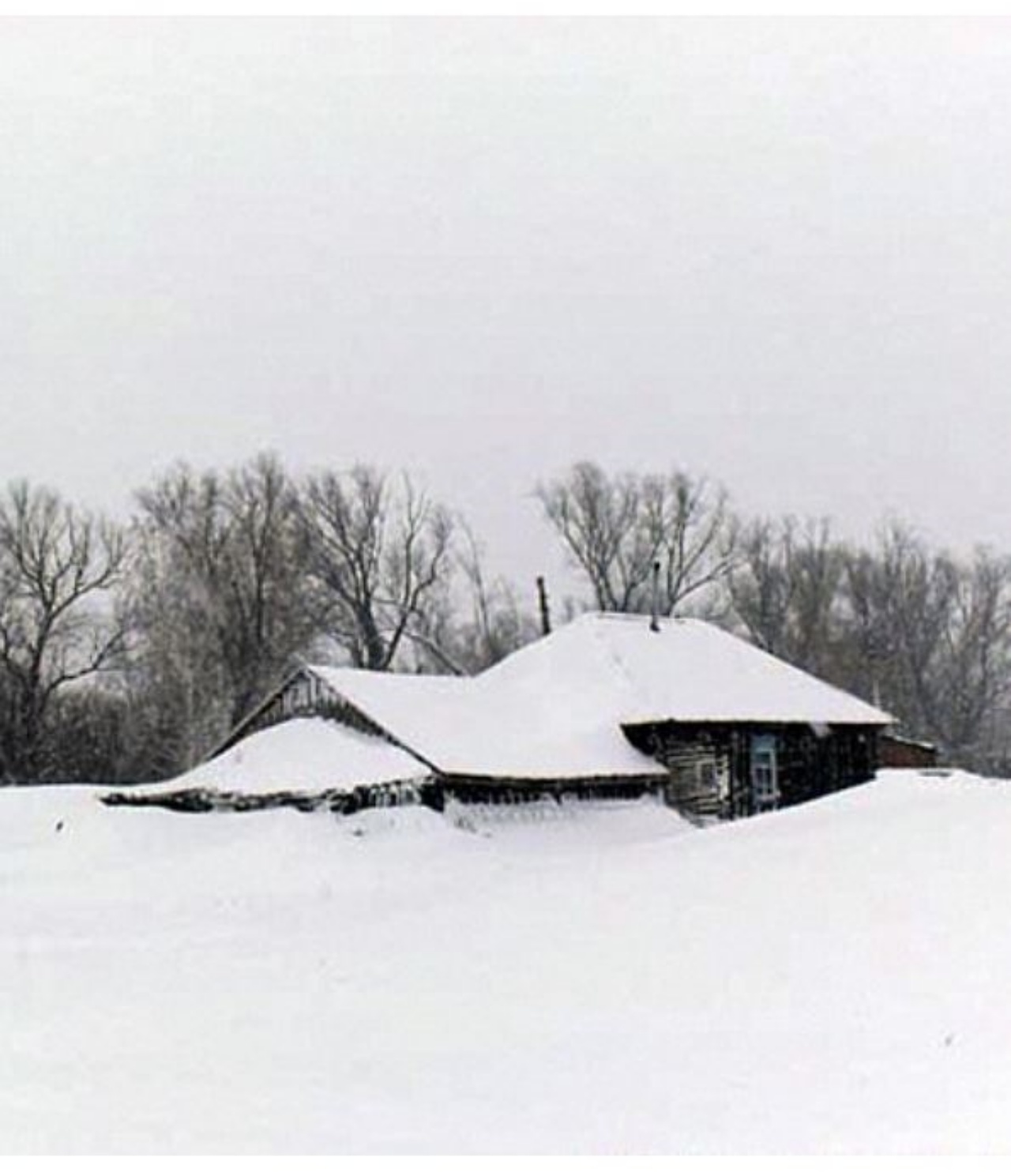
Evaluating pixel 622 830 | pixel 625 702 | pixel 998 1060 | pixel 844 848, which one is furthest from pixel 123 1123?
pixel 625 702

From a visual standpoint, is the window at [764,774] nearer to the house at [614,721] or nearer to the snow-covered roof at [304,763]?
the house at [614,721]

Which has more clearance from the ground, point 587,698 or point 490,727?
point 587,698

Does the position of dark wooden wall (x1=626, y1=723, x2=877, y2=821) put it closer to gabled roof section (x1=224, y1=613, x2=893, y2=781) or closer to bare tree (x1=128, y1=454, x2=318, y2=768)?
gabled roof section (x1=224, y1=613, x2=893, y2=781)

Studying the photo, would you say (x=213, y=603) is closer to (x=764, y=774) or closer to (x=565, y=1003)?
(x=764, y=774)

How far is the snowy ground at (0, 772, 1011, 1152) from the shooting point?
26.5ft

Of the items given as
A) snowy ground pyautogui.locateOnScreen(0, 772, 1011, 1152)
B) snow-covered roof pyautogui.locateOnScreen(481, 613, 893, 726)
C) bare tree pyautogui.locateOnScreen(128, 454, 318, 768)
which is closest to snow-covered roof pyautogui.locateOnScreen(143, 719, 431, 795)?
snowy ground pyautogui.locateOnScreen(0, 772, 1011, 1152)

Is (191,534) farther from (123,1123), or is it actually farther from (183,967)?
(123,1123)

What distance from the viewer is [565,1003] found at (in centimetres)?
1152

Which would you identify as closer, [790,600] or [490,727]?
[490,727]

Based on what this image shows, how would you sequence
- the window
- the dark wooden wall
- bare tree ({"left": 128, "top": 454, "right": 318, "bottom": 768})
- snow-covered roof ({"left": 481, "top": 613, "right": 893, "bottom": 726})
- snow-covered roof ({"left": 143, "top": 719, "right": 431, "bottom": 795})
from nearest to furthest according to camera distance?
snow-covered roof ({"left": 143, "top": 719, "right": 431, "bottom": 795}) → the dark wooden wall → the window → snow-covered roof ({"left": 481, "top": 613, "right": 893, "bottom": 726}) → bare tree ({"left": 128, "top": 454, "right": 318, "bottom": 768})

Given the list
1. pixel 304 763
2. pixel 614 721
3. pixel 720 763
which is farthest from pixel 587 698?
pixel 304 763

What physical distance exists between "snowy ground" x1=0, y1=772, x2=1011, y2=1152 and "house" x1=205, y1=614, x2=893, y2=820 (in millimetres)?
6479

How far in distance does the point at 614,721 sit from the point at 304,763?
6860mm

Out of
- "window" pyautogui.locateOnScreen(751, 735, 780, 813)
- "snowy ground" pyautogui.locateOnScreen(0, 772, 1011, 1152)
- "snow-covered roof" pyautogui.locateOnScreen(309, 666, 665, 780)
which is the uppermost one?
"snow-covered roof" pyautogui.locateOnScreen(309, 666, 665, 780)
